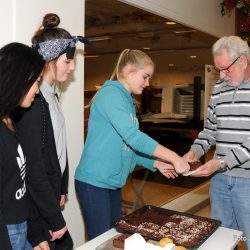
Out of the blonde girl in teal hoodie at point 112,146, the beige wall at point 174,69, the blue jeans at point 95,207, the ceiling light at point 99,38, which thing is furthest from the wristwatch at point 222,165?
the beige wall at point 174,69

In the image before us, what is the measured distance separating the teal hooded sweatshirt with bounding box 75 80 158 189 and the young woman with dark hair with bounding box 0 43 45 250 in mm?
503

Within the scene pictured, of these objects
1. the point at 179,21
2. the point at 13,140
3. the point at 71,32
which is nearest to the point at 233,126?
the point at 71,32

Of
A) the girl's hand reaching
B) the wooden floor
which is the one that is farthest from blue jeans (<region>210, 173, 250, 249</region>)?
the wooden floor

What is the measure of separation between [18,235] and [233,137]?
1256 millimetres

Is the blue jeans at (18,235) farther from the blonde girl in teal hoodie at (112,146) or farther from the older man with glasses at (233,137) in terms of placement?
the older man with glasses at (233,137)

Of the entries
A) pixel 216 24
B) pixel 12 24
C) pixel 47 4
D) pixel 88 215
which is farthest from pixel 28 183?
pixel 216 24

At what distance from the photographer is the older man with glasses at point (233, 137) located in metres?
1.94

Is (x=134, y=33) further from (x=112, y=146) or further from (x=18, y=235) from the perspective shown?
(x=18, y=235)

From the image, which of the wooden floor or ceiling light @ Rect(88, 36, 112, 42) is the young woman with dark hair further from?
the wooden floor

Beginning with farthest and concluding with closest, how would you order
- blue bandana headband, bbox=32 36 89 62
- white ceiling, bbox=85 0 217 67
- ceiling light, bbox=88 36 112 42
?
ceiling light, bbox=88 36 112 42 < white ceiling, bbox=85 0 217 67 < blue bandana headband, bbox=32 36 89 62

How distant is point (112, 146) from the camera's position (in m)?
1.82

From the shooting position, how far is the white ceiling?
289 cm

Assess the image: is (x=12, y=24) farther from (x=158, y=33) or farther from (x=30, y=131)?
(x=158, y=33)

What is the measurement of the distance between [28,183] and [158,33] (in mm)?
2916
